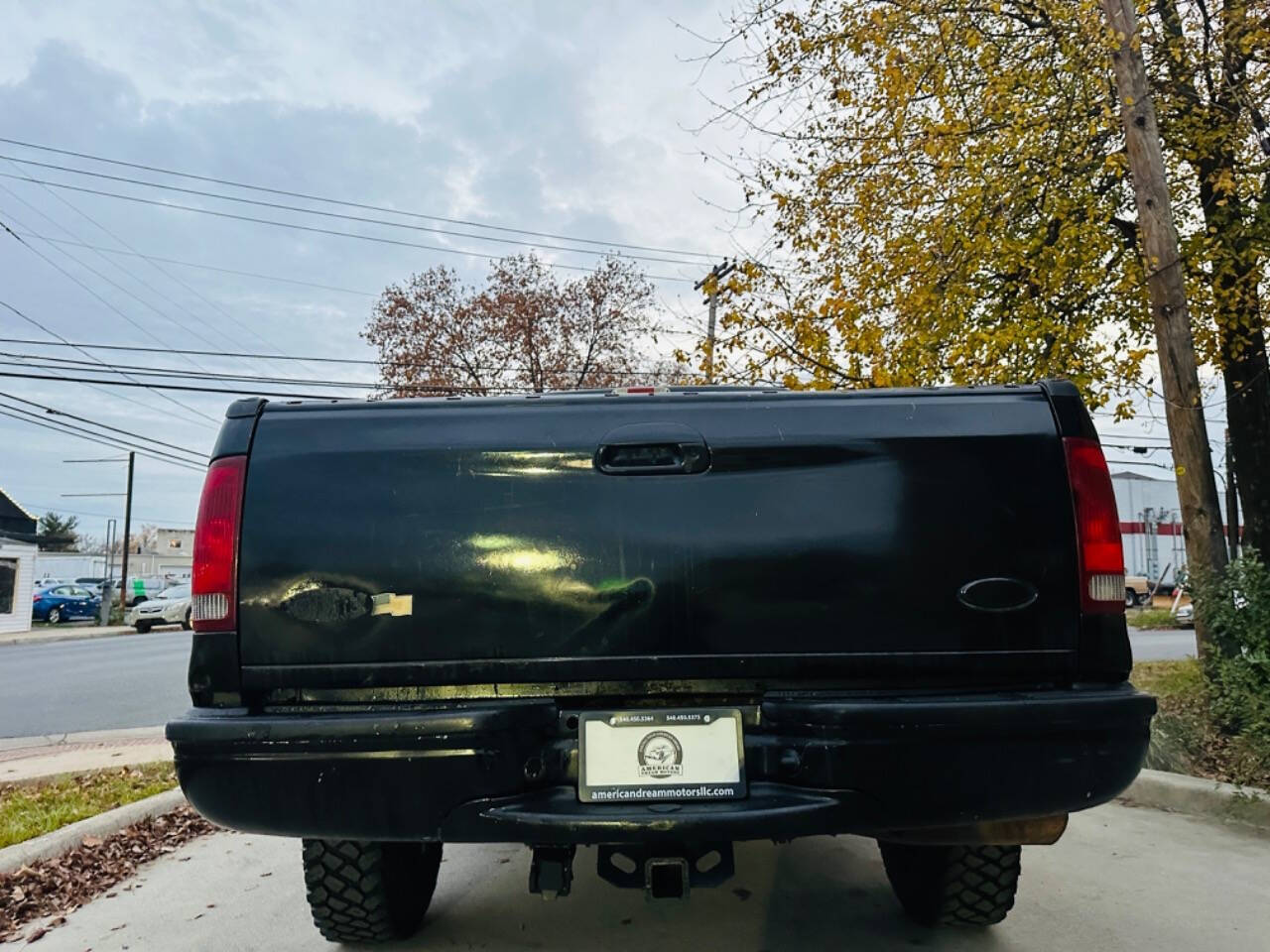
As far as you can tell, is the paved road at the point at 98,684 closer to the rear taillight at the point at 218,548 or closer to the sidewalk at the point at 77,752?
the sidewalk at the point at 77,752

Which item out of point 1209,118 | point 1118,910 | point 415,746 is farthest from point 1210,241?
point 415,746

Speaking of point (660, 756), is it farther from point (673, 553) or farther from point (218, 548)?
point (218, 548)

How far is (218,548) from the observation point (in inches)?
89.2

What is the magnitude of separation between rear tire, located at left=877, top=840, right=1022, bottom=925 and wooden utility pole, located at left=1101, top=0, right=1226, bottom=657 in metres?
3.94

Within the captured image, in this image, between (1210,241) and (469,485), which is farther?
(1210,241)

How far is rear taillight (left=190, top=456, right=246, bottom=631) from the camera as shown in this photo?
7.35 ft

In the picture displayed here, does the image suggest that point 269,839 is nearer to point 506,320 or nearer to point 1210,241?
point 1210,241

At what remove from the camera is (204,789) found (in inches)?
84.3

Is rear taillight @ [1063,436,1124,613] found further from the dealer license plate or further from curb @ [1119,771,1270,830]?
curb @ [1119,771,1270,830]

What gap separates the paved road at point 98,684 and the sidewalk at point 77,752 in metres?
0.64

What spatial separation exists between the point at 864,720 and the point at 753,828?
0.34 meters

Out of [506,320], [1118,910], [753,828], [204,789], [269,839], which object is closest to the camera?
[753,828]

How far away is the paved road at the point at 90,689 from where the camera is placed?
9344 mm

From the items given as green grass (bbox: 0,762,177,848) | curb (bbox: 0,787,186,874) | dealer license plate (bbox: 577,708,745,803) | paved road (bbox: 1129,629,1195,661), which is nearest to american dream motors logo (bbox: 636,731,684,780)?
dealer license plate (bbox: 577,708,745,803)
